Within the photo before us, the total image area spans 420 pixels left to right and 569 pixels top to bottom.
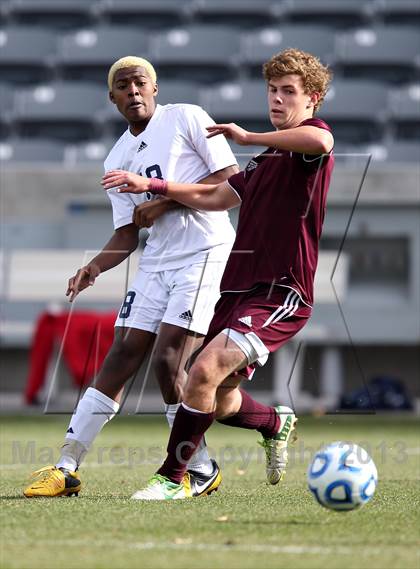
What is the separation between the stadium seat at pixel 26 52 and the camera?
19422 mm

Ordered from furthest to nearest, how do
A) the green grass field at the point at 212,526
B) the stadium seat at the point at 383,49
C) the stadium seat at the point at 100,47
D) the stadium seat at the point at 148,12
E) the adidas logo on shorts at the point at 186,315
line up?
the stadium seat at the point at 148,12 → the stadium seat at the point at 100,47 → the stadium seat at the point at 383,49 → the adidas logo on shorts at the point at 186,315 → the green grass field at the point at 212,526

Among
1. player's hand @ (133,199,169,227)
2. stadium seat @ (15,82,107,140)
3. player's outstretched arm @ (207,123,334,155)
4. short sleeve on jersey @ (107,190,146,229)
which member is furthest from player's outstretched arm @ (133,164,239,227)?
stadium seat @ (15,82,107,140)

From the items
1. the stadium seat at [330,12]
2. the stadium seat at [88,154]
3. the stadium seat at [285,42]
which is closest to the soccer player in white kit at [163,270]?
the stadium seat at [88,154]

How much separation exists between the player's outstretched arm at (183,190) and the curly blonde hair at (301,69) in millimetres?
596

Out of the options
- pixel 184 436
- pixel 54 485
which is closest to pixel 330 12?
pixel 54 485

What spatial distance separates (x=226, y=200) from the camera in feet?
17.3

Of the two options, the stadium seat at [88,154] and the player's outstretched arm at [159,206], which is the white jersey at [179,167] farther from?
the stadium seat at [88,154]

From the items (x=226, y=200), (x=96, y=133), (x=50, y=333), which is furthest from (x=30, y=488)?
(x=96, y=133)

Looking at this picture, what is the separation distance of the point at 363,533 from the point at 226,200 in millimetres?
1809

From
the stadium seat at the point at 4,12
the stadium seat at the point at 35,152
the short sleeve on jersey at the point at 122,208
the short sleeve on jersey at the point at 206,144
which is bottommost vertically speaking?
the stadium seat at the point at 35,152

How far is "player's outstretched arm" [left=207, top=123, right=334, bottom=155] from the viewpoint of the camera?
184 inches

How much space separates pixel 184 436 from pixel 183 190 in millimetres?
1114

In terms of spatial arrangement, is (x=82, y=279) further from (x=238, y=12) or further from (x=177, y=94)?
(x=238, y=12)

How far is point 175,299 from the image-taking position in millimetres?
5430
